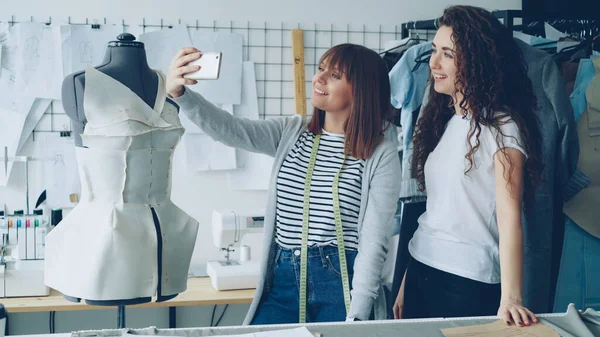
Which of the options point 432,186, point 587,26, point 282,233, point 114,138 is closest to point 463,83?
point 432,186

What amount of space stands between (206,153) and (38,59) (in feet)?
2.72

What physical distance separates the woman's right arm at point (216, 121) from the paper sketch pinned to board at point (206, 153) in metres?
1.05

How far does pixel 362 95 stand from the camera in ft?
6.48

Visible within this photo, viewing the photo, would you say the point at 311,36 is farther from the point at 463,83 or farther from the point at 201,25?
the point at 463,83

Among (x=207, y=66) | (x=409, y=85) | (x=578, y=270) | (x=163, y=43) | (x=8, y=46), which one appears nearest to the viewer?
(x=207, y=66)

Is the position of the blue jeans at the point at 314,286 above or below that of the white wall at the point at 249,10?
below

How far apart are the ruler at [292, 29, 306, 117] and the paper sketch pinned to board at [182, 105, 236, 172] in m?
0.32

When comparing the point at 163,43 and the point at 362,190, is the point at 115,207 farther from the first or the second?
the point at 163,43

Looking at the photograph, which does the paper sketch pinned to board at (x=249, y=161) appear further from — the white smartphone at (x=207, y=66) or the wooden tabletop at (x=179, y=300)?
the white smartphone at (x=207, y=66)

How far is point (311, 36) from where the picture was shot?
3.19m

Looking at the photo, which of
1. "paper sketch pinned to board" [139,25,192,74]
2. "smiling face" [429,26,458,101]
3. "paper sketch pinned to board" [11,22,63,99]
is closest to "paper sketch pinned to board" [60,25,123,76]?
"paper sketch pinned to board" [11,22,63,99]

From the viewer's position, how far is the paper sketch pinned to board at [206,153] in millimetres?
3104

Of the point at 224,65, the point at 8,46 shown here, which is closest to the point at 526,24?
the point at 224,65

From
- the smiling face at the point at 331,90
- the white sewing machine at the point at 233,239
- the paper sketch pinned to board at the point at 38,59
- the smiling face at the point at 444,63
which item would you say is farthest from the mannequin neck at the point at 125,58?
the paper sketch pinned to board at the point at 38,59
